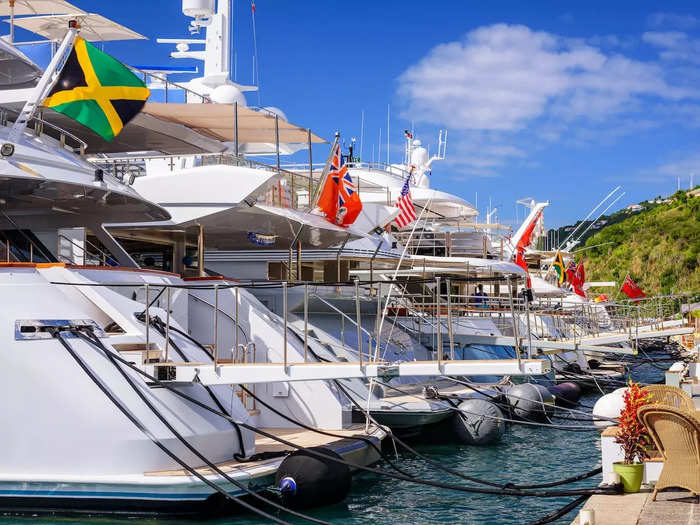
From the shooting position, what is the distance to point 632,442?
10.2 metres

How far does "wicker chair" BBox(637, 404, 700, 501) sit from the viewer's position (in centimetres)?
916

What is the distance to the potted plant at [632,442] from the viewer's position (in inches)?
396

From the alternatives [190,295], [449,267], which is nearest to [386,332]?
[190,295]

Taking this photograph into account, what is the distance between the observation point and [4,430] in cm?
1207

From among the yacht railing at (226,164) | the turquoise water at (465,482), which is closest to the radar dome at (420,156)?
the yacht railing at (226,164)

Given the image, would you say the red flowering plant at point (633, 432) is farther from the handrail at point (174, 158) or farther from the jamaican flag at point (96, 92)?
the handrail at point (174, 158)

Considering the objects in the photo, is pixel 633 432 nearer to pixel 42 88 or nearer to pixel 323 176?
pixel 42 88

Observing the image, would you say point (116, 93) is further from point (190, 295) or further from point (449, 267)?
point (449, 267)

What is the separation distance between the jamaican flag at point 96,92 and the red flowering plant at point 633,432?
30.5ft

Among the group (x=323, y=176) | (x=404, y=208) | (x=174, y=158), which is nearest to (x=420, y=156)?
(x=404, y=208)

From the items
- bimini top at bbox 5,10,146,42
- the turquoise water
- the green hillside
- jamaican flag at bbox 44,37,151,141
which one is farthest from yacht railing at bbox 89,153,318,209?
the green hillside

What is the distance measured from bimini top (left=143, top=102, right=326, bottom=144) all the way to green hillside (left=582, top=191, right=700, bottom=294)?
7052 centimetres

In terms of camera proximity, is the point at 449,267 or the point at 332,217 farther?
the point at 449,267

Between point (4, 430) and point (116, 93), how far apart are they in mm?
5864
